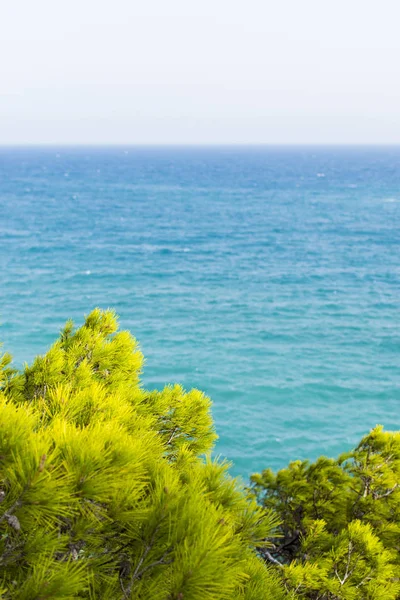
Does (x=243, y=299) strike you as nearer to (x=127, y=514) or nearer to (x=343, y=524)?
(x=343, y=524)

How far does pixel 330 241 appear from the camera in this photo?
167ft

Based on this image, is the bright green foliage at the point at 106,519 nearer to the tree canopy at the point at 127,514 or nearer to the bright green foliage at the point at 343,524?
the tree canopy at the point at 127,514

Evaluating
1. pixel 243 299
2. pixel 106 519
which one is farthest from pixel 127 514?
pixel 243 299

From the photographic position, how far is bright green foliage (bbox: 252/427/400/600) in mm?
4367

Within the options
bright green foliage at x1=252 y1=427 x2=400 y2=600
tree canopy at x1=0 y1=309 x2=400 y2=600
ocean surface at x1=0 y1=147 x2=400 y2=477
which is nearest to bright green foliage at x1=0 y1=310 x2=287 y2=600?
tree canopy at x1=0 y1=309 x2=400 y2=600

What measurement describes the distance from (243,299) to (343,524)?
28.5 meters

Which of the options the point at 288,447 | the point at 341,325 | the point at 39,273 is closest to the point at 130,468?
the point at 288,447

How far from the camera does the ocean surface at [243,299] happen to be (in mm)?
21312

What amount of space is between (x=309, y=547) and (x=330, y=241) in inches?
1878

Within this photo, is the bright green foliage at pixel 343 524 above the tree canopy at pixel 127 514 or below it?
below

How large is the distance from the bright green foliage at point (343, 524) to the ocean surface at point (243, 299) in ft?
38.8

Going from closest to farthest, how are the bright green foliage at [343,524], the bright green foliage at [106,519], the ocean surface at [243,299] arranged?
the bright green foliage at [106,519] → the bright green foliage at [343,524] → the ocean surface at [243,299]

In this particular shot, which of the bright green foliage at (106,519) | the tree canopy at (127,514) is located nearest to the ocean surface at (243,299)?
the tree canopy at (127,514)

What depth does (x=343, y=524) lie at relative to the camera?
5.60 metres
